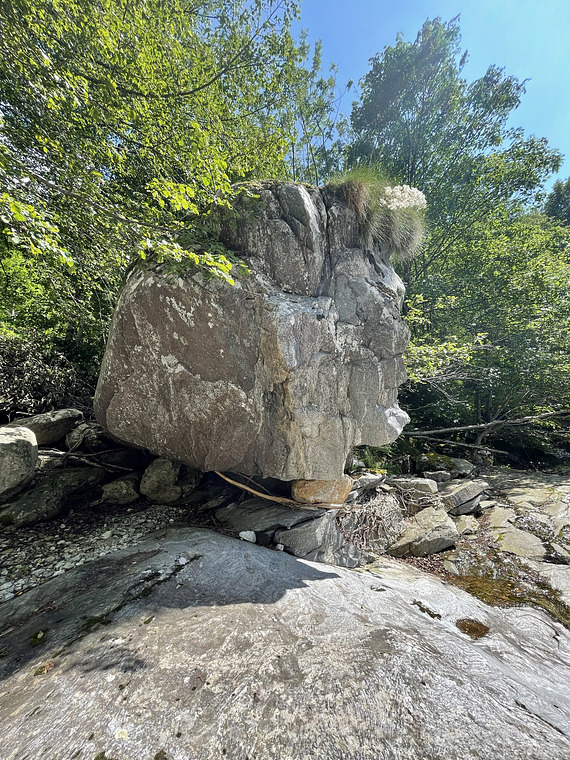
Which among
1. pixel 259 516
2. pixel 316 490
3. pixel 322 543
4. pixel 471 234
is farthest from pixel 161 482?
pixel 471 234

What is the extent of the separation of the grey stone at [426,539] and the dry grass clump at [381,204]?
6.66 metres

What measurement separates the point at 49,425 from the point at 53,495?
2.00 meters

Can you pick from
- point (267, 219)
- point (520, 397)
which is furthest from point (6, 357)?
point (520, 397)

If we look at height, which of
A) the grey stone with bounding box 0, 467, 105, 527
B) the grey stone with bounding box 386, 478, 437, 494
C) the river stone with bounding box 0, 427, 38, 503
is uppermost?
the river stone with bounding box 0, 427, 38, 503

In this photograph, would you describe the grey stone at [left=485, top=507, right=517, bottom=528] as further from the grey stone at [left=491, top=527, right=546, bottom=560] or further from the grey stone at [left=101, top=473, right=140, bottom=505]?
the grey stone at [left=101, top=473, right=140, bottom=505]

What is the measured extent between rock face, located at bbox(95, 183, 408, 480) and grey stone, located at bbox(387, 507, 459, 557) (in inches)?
109

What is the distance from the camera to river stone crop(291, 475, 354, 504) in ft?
18.8

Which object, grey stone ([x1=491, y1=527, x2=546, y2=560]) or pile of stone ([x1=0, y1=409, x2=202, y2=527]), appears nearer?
pile of stone ([x1=0, y1=409, x2=202, y2=527])

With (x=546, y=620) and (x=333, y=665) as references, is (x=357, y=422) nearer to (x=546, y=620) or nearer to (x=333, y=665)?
(x=333, y=665)

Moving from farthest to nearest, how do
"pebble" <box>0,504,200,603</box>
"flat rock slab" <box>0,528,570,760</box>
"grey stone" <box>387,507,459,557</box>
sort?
"grey stone" <box>387,507,459,557</box>
"pebble" <box>0,504,200,603</box>
"flat rock slab" <box>0,528,570,760</box>

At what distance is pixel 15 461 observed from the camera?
5.10 m

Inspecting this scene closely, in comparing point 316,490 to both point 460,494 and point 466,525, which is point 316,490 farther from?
point 460,494

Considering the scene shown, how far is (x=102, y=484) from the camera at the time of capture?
6277 millimetres

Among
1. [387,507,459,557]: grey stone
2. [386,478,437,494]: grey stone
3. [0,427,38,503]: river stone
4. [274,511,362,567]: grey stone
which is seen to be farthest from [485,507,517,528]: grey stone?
[0,427,38,503]: river stone
